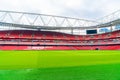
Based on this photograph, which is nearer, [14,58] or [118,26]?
[14,58]

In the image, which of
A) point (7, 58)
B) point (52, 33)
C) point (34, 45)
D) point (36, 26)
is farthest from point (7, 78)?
point (52, 33)

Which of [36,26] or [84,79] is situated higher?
[36,26]

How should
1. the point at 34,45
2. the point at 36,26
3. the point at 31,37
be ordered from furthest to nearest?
the point at 31,37, the point at 36,26, the point at 34,45

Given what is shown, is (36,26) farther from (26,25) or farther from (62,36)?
(62,36)

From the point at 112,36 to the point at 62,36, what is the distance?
21.3 m

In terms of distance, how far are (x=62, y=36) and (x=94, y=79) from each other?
74.0 metres

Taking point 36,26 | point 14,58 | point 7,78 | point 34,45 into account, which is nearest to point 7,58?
point 14,58

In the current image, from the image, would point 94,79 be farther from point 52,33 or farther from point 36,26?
point 52,33

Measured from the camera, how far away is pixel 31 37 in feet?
246

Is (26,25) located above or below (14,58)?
above

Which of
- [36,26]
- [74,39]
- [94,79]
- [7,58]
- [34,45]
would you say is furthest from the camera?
[74,39]

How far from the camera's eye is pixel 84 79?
28.8ft

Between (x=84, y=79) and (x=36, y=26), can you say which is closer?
(x=84, y=79)

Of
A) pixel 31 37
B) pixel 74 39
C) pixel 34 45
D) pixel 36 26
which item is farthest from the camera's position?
pixel 74 39
